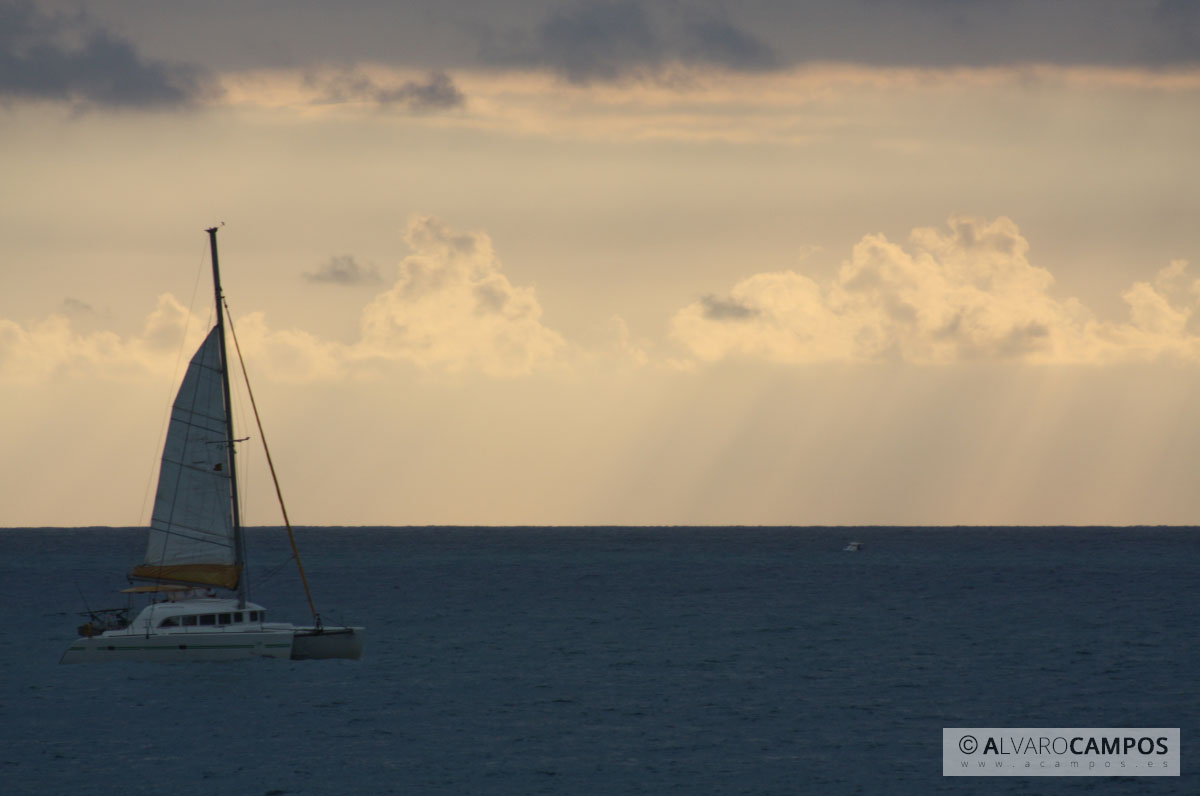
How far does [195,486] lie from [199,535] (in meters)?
2.15

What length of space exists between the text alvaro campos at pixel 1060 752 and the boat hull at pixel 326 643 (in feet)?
90.1

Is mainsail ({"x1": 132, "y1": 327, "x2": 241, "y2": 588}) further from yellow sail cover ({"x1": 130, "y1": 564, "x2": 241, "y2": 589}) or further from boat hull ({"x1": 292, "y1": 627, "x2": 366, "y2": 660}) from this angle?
boat hull ({"x1": 292, "y1": 627, "x2": 366, "y2": 660})

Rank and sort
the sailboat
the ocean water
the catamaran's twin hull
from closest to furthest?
the ocean water
the catamaran's twin hull
the sailboat

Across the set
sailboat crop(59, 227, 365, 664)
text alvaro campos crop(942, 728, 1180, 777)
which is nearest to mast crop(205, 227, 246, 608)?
sailboat crop(59, 227, 365, 664)

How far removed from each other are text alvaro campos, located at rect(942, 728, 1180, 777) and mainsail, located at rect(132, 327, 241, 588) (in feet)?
106

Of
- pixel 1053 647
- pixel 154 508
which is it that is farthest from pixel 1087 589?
pixel 154 508

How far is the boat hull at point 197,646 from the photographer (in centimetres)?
6475

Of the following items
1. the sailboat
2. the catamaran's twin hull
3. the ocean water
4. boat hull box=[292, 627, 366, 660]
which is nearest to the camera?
the ocean water

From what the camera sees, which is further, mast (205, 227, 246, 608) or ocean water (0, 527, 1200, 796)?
mast (205, 227, 246, 608)

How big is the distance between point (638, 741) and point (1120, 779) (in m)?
16.1

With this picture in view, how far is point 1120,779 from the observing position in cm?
4738

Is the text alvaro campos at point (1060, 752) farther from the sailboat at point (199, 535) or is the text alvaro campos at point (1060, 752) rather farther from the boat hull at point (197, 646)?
the sailboat at point (199, 535)

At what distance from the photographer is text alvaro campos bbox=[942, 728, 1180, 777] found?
4834 centimetres

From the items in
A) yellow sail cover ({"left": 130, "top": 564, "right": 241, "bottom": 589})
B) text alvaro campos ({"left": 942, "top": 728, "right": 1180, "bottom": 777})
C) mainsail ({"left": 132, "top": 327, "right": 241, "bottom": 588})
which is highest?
mainsail ({"left": 132, "top": 327, "right": 241, "bottom": 588})
